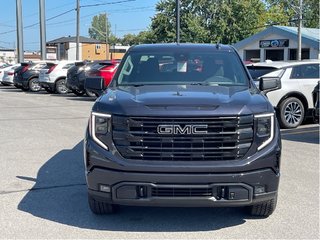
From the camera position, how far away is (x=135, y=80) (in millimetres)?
5609

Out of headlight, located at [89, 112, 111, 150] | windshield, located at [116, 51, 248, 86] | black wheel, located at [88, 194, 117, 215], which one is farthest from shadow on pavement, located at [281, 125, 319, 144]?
headlight, located at [89, 112, 111, 150]

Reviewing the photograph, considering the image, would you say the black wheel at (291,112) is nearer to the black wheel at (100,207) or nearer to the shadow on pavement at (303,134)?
the shadow on pavement at (303,134)

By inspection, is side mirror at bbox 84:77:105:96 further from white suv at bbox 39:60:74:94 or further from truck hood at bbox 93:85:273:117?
white suv at bbox 39:60:74:94

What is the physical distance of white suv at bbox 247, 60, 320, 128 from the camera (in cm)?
1080

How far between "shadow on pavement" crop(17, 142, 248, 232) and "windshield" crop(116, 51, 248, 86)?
145cm

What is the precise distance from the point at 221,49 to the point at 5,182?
10.9ft

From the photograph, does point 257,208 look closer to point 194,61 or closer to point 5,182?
point 194,61

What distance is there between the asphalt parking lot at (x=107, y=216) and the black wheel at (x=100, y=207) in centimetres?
7

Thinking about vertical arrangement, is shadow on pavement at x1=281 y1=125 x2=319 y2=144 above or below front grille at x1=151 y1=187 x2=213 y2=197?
below

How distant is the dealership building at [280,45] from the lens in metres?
37.4

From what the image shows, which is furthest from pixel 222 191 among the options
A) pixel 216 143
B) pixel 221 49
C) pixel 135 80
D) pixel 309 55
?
pixel 309 55

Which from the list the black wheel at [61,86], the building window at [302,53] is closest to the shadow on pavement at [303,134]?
the black wheel at [61,86]

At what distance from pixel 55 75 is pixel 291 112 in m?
14.0

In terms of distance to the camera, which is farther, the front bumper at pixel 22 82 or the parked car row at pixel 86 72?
the front bumper at pixel 22 82
